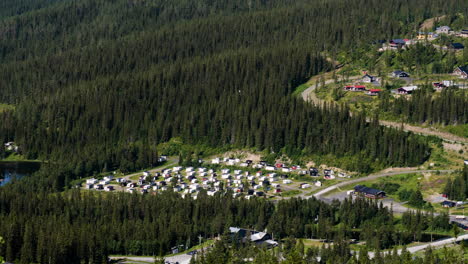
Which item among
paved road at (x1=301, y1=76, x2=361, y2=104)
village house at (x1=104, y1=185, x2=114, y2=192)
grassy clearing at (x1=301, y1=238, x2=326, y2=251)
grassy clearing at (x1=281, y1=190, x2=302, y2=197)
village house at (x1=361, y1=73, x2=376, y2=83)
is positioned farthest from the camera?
village house at (x1=361, y1=73, x2=376, y2=83)

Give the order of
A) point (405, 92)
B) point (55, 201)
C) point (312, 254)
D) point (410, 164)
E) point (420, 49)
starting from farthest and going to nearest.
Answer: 1. point (420, 49)
2. point (405, 92)
3. point (410, 164)
4. point (55, 201)
5. point (312, 254)

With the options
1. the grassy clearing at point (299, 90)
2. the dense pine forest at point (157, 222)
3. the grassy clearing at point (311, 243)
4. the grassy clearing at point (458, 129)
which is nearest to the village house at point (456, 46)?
the grassy clearing at point (299, 90)

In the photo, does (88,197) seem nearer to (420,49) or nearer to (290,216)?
(290,216)

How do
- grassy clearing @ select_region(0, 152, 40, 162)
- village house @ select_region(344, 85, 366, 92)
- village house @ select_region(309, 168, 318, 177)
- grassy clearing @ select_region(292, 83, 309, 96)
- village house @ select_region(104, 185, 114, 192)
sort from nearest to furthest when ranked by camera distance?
village house @ select_region(309, 168, 318, 177)
village house @ select_region(104, 185, 114, 192)
village house @ select_region(344, 85, 366, 92)
grassy clearing @ select_region(0, 152, 40, 162)
grassy clearing @ select_region(292, 83, 309, 96)

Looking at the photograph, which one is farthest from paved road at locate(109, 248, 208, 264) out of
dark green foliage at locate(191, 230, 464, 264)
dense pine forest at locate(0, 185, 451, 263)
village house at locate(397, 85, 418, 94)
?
village house at locate(397, 85, 418, 94)

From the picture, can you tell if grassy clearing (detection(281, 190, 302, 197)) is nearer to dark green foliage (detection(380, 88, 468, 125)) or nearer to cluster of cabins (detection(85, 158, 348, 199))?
cluster of cabins (detection(85, 158, 348, 199))

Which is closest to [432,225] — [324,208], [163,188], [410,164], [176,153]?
[324,208]
